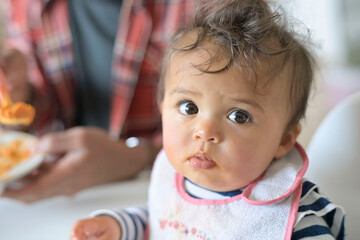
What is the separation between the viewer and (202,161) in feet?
1.76

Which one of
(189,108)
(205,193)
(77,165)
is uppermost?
(189,108)

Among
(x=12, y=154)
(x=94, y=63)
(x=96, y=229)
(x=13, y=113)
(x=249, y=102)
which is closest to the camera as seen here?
(x=249, y=102)

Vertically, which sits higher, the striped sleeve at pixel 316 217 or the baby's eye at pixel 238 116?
the baby's eye at pixel 238 116

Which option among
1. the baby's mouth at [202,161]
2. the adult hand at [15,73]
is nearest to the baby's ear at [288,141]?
the baby's mouth at [202,161]

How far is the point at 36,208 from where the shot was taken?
2.87 ft

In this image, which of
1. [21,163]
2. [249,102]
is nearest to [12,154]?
[21,163]

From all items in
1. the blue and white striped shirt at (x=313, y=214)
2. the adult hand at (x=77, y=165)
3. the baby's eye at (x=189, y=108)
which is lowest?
the adult hand at (x=77, y=165)

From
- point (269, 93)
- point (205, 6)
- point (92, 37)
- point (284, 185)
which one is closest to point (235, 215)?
point (284, 185)

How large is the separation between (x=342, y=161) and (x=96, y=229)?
1.38ft

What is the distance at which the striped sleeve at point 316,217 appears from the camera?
0.53 m

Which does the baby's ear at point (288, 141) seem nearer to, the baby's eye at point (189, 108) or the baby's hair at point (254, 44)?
the baby's hair at point (254, 44)

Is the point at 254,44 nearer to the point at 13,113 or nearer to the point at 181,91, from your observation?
the point at 181,91

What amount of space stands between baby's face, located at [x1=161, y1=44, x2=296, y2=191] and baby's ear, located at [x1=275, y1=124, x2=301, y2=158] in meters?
0.03

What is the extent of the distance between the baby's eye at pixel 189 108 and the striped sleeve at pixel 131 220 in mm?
221
